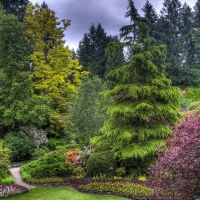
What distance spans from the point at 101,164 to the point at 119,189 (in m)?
2.51

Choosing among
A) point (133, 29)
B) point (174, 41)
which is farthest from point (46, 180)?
point (174, 41)

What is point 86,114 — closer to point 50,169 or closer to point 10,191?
point 50,169

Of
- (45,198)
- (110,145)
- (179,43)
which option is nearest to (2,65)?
(110,145)

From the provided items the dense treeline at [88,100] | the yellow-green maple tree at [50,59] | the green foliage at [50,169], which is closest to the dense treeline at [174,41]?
the dense treeline at [88,100]

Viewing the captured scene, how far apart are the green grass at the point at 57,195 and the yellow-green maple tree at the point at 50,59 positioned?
11.8 m

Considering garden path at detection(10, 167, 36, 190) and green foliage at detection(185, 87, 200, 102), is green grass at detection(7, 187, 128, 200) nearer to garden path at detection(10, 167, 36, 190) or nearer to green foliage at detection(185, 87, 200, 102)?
garden path at detection(10, 167, 36, 190)

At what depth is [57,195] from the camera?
10805 mm

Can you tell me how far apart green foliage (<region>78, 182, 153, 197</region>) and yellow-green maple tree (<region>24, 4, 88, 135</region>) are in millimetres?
12516

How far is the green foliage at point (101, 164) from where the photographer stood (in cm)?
1307

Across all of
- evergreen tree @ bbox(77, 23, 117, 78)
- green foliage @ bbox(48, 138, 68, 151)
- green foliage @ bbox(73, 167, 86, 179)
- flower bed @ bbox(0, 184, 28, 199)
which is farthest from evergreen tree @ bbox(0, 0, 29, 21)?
flower bed @ bbox(0, 184, 28, 199)

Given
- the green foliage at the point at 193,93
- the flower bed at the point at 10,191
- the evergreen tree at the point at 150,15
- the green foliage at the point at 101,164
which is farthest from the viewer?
the evergreen tree at the point at 150,15

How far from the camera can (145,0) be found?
43.6 m

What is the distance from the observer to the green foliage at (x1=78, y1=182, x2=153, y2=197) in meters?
10.1

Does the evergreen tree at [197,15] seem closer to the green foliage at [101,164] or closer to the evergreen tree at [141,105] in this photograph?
the evergreen tree at [141,105]
